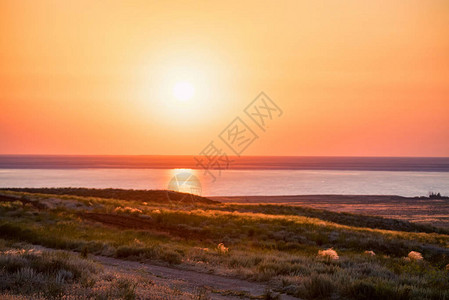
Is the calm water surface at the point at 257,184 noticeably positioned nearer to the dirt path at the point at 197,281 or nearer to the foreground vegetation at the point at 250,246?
the foreground vegetation at the point at 250,246

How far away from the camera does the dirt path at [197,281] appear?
35.4 ft

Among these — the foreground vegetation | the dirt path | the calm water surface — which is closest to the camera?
the dirt path

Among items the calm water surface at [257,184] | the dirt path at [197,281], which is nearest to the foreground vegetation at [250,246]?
the dirt path at [197,281]

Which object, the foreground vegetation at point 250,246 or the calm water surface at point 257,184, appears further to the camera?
the calm water surface at point 257,184

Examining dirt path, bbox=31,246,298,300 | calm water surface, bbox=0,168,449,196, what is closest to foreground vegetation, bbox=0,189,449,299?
dirt path, bbox=31,246,298,300

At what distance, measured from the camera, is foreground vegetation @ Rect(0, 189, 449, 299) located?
35.8ft

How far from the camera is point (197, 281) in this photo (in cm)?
1233

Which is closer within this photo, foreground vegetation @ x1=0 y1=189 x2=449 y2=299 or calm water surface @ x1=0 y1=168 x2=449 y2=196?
foreground vegetation @ x1=0 y1=189 x2=449 y2=299

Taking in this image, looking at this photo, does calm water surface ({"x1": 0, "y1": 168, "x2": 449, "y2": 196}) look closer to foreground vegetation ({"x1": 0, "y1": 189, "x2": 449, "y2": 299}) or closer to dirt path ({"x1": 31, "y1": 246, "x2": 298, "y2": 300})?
foreground vegetation ({"x1": 0, "y1": 189, "x2": 449, "y2": 299})

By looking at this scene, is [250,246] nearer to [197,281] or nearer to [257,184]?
[197,281]

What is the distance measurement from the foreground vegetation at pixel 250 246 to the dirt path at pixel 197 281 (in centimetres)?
55

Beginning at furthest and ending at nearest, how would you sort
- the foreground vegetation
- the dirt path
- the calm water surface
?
the calm water surface
the foreground vegetation
the dirt path

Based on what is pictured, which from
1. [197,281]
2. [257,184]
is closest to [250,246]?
[197,281]

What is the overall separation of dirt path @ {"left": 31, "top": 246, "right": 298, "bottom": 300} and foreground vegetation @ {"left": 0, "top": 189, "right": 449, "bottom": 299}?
55 cm
